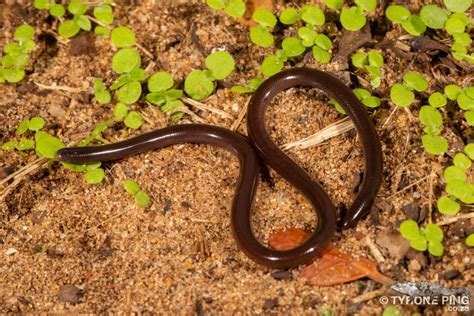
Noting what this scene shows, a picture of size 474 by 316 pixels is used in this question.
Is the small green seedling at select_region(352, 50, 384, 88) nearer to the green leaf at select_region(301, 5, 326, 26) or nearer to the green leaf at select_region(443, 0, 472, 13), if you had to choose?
the green leaf at select_region(301, 5, 326, 26)

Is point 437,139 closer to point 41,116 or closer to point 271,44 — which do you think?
point 271,44

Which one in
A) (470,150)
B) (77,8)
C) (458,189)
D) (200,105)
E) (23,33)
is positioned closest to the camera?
(458,189)

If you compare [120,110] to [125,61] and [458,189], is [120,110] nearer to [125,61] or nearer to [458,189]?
[125,61]

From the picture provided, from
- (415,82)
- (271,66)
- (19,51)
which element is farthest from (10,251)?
(415,82)

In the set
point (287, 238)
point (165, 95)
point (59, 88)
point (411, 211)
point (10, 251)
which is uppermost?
point (165, 95)

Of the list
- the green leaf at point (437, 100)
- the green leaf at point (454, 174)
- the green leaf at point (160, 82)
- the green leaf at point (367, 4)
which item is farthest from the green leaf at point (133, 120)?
the green leaf at point (454, 174)

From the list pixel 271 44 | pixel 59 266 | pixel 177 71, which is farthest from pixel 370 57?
pixel 59 266

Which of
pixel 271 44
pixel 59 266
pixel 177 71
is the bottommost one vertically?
pixel 59 266

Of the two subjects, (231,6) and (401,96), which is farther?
(231,6)
